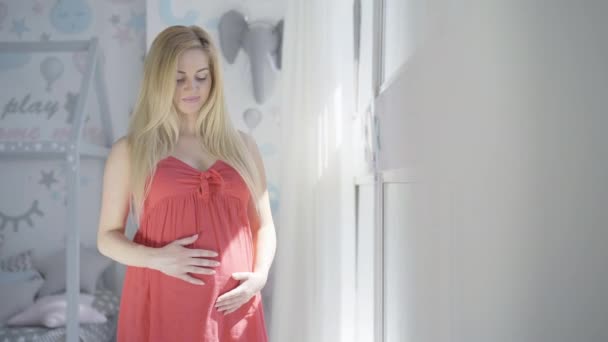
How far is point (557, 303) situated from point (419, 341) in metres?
0.52

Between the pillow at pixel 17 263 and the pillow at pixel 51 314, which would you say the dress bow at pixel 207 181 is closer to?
the pillow at pixel 51 314

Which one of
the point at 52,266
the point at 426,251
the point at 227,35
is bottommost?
the point at 52,266

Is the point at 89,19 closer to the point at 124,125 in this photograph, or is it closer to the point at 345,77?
the point at 124,125

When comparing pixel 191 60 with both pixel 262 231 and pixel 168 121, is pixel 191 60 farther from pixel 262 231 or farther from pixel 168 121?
pixel 262 231

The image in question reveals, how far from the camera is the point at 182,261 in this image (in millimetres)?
1350

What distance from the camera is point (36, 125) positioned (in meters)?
2.53

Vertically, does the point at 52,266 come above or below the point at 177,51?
below

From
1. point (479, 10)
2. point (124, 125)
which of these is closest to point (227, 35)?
point (124, 125)

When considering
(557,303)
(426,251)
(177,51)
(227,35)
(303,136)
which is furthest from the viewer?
(227,35)

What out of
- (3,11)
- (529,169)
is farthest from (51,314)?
(529,169)

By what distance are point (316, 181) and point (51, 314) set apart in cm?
126

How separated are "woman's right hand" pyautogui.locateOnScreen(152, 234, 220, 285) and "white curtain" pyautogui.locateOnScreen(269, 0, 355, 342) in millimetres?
369

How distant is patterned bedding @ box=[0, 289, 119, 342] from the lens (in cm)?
198

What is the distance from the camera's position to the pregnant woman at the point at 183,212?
1380 mm
